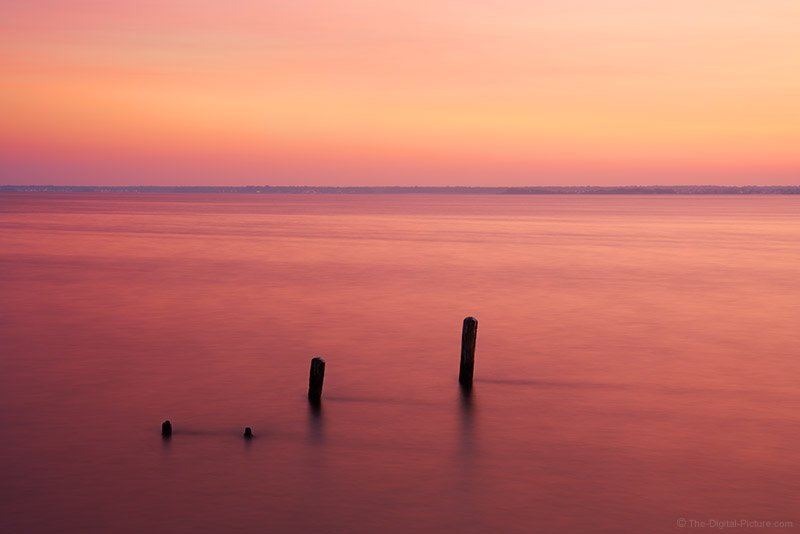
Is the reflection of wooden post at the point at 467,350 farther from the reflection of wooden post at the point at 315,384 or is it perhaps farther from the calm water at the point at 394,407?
the reflection of wooden post at the point at 315,384

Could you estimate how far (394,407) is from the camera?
16.9 meters

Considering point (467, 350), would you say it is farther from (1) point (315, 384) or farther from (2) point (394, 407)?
(1) point (315, 384)

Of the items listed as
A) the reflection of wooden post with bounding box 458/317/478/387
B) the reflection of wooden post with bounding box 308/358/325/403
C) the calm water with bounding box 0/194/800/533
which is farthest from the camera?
the reflection of wooden post with bounding box 308/358/325/403

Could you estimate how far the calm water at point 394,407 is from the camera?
1153cm

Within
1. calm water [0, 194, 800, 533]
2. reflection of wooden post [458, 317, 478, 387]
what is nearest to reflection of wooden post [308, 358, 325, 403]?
calm water [0, 194, 800, 533]

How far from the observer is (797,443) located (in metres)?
14.4

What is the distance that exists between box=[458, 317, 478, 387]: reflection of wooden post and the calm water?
1.36ft

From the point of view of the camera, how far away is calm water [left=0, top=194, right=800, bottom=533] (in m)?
11.5

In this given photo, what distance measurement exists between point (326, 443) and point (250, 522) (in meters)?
3.54

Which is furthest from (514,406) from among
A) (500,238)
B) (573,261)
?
(500,238)

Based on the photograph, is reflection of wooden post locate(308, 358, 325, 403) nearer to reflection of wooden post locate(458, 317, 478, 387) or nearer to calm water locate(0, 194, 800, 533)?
calm water locate(0, 194, 800, 533)

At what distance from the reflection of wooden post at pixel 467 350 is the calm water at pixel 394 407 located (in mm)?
415

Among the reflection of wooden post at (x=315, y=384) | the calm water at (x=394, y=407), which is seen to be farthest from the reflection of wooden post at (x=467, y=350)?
the reflection of wooden post at (x=315, y=384)

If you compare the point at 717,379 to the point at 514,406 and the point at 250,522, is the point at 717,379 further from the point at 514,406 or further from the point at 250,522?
the point at 250,522
